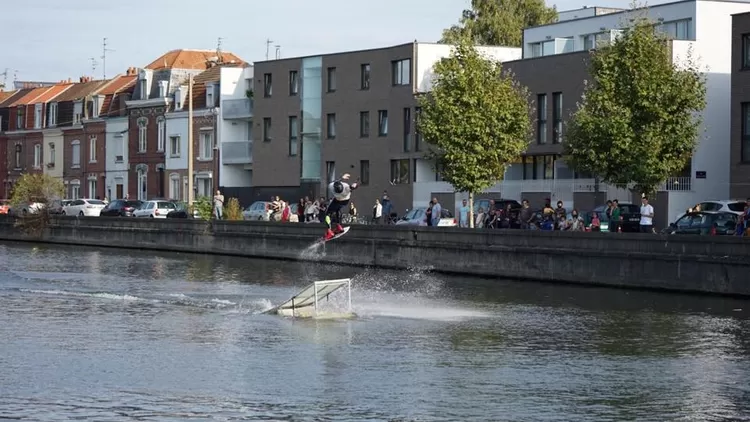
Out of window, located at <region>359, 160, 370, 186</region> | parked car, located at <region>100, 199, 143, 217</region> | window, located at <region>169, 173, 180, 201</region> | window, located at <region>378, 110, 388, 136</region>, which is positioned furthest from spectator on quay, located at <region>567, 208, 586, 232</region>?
window, located at <region>169, 173, 180, 201</region>

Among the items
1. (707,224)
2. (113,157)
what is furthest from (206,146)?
(707,224)

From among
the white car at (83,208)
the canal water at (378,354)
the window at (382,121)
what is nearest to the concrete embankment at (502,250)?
the canal water at (378,354)

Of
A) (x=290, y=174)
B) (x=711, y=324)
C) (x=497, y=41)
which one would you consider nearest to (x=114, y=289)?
(x=711, y=324)

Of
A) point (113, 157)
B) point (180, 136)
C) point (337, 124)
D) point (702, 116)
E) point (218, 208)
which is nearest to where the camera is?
point (702, 116)

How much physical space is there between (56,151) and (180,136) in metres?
18.7

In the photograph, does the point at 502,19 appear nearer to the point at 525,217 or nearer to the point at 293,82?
the point at 293,82

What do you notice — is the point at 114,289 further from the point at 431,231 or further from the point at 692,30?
the point at 692,30

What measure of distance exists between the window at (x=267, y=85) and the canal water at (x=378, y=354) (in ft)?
140

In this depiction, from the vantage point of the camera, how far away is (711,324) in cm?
3378

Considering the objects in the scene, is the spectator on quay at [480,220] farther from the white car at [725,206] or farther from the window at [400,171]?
the window at [400,171]

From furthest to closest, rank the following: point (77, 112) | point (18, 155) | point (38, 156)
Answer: point (18, 155) < point (38, 156) < point (77, 112)

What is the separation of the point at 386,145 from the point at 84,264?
2535 cm

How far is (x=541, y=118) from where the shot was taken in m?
68.2

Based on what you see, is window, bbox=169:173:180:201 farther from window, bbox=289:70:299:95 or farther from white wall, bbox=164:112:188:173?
window, bbox=289:70:299:95
